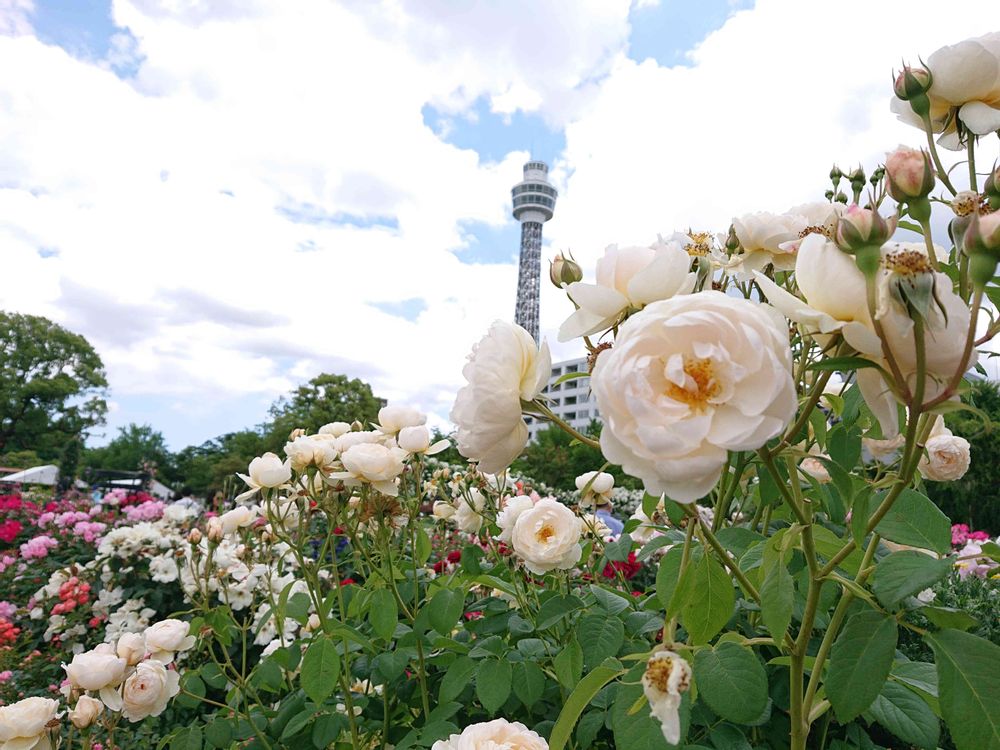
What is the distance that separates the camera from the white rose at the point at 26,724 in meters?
1.27

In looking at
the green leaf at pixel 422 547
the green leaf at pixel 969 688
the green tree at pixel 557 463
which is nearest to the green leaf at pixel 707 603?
the green leaf at pixel 969 688

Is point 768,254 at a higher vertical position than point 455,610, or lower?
higher

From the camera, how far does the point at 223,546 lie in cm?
307

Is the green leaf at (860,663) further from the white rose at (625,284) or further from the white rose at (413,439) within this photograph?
the white rose at (413,439)

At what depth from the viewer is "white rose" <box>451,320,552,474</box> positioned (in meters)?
0.71

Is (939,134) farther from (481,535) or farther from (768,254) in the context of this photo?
(481,535)

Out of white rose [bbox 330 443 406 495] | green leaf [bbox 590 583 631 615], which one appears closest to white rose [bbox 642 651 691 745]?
green leaf [bbox 590 583 631 615]

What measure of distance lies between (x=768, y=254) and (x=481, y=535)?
137 centimetres

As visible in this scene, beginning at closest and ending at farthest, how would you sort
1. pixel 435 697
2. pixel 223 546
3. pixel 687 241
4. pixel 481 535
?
pixel 687 241 < pixel 435 697 < pixel 481 535 < pixel 223 546

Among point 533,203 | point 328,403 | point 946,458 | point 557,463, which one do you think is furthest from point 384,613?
point 533,203

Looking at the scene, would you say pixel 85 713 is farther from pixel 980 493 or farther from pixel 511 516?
pixel 980 493

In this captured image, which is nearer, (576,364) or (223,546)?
(223,546)

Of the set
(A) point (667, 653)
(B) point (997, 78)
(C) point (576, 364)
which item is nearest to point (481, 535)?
(A) point (667, 653)

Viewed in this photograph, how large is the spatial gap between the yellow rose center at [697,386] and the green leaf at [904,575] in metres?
0.28
